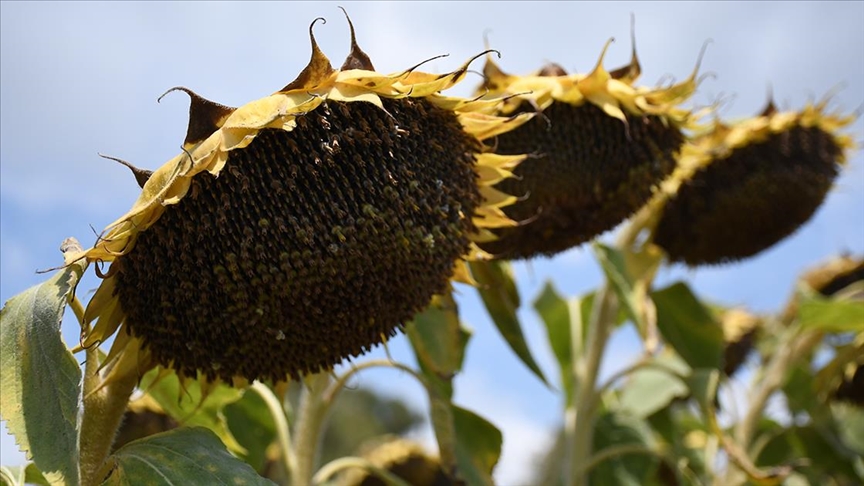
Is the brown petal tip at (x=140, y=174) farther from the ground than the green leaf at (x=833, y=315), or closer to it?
farther from the ground

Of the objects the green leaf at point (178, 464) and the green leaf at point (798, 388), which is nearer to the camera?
the green leaf at point (178, 464)

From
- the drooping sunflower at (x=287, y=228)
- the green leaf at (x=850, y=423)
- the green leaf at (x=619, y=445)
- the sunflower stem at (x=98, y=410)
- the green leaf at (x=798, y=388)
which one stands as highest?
the drooping sunflower at (x=287, y=228)

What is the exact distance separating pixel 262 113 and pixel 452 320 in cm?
74

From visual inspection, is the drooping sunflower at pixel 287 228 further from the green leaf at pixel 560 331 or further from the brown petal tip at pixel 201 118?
the green leaf at pixel 560 331

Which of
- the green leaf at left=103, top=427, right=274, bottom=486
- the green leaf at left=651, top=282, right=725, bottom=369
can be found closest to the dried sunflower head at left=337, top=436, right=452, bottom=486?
the green leaf at left=651, top=282, right=725, bottom=369

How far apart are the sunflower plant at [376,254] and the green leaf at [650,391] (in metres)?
0.33

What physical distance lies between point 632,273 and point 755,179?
1.50 ft

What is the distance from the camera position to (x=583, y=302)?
400cm

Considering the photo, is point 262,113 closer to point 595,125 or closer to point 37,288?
point 37,288

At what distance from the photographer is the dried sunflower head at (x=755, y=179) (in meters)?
2.99

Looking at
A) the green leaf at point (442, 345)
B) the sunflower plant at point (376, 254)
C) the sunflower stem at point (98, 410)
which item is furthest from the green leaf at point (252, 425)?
the sunflower stem at point (98, 410)

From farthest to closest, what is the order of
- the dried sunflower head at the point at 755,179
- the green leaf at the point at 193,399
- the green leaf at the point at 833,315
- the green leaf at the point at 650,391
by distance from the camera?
1. the green leaf at the point at 650,391
2. the green leaf at the point at 833,315
3. the dried sunflower head at the point at 755,179
4. the green leaf at the point at 193,399

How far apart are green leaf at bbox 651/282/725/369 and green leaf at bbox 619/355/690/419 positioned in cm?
43

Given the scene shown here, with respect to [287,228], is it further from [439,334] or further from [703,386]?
[703,386]
